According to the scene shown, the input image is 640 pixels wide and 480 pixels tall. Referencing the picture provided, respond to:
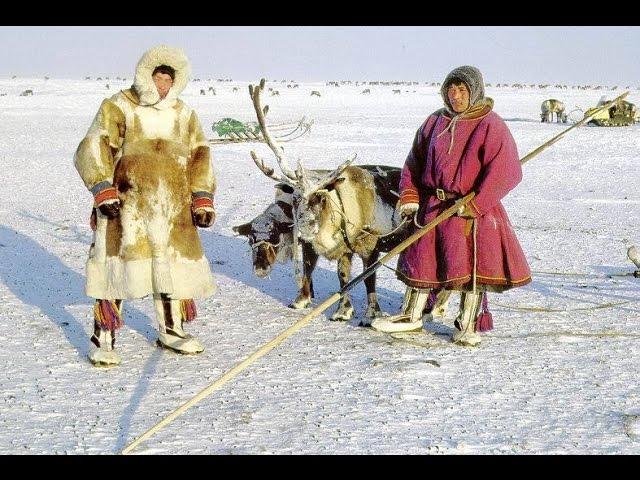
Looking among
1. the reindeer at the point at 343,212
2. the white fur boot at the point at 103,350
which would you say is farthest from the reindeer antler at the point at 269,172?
the white fur boot at the point at 103,350

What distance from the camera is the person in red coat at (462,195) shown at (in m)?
5.42

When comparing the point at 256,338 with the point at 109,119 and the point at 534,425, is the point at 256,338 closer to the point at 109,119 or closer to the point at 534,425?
the point at 109,119

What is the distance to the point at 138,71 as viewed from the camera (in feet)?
16.5

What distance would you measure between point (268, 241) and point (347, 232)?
75 centimetres

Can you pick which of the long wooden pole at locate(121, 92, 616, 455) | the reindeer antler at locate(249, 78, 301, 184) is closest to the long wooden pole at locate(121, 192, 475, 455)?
the long wooden pole at locate(121, 92, 616, 455)

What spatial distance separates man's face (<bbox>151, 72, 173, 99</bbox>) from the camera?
202 inches

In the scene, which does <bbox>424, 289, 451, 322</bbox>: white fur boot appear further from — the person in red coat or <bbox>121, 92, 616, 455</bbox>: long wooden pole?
<bbox>121, 92, 616, 455</bbox>: long wooden pole

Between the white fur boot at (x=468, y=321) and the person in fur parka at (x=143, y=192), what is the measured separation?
75.9 inches

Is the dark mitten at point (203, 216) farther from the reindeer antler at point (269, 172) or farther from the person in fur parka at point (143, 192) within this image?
the reindeer antler at point (269, 172)

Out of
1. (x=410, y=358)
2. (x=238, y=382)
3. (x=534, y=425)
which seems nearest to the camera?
(x=534, y=425)

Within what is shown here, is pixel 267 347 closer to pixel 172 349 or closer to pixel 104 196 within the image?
pixel 172 349

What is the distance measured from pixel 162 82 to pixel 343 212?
1.78m

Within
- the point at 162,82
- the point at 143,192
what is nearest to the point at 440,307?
the point at 143,192

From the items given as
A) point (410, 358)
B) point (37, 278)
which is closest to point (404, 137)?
point (37, 278)
